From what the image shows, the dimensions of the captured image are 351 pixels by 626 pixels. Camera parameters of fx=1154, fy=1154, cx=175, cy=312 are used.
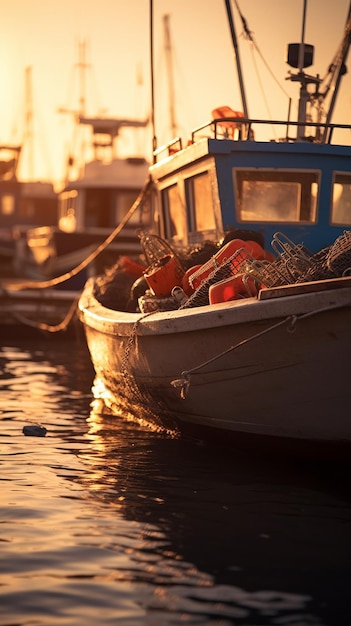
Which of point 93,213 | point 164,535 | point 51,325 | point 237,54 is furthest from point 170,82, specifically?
point 164,535

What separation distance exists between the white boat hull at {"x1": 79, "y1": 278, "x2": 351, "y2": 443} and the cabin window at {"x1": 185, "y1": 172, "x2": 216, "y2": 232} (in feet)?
8.20

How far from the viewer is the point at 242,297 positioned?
29.2 feet

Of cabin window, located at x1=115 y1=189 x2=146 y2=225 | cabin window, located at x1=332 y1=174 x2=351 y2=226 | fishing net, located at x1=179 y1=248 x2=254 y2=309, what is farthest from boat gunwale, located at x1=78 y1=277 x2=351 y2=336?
cabin window, located at x1=115 y1=189 x2=146 y2=225

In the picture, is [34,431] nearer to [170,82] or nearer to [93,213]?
[93,213]

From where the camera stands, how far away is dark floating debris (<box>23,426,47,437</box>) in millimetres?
10406

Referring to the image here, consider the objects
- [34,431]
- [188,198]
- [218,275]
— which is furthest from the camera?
[188,198]

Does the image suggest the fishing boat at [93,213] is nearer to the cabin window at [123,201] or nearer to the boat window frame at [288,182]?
the cabin window at [123,201]

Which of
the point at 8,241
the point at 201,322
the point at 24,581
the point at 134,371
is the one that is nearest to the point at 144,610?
the point at 24,581

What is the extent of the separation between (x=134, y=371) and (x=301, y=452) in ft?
8.68

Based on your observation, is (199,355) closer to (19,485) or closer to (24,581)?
(19,485)

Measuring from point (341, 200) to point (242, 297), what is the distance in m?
3.48

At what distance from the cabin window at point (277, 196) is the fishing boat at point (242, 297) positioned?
0.4 inches

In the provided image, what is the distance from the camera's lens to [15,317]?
2355 cm

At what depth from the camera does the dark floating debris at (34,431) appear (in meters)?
10.4
